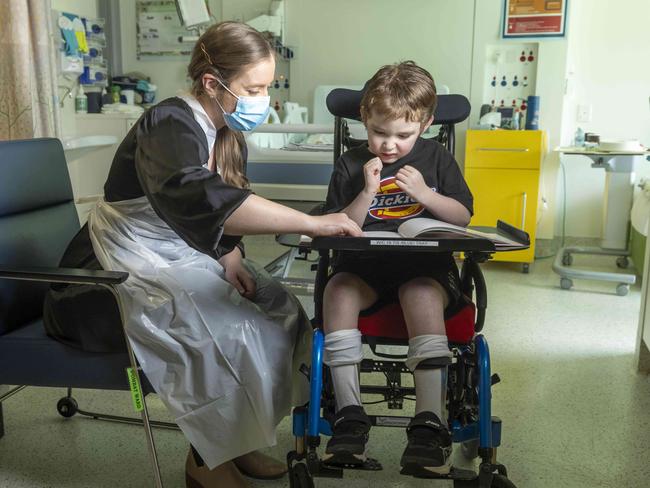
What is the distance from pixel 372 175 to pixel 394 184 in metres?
0.11

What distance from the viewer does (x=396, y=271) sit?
4.90 ft

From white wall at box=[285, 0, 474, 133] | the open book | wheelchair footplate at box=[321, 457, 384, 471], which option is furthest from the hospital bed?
wheelchair footplate at box=[321, 457, 384, 471]

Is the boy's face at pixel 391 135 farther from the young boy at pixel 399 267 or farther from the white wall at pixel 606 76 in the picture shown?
the white wall at pixel 606 76

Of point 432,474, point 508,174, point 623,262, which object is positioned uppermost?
point 508,174

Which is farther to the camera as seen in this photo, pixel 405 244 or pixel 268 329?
pixel 268 329

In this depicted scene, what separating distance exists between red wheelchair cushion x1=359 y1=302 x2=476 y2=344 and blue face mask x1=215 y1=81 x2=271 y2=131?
19.4 inches

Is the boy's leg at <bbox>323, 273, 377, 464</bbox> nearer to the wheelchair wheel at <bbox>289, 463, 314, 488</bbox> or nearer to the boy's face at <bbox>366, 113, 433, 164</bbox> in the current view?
the wheelchair wheel at <bbox>289, 463, 314, 488</bbox>

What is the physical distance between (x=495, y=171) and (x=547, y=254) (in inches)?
32.6

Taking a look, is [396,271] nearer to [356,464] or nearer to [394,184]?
[394,184]

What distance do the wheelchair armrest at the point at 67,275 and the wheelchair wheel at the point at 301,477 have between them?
0.53 m

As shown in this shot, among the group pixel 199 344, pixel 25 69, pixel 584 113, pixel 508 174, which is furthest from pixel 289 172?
pixel 584 113

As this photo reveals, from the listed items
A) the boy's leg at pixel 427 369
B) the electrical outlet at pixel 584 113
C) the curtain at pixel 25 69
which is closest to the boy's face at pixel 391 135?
the boy's leg at pixel 427 369

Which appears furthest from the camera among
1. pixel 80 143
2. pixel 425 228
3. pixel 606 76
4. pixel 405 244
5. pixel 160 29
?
pixel 160 29

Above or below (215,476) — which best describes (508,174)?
above
